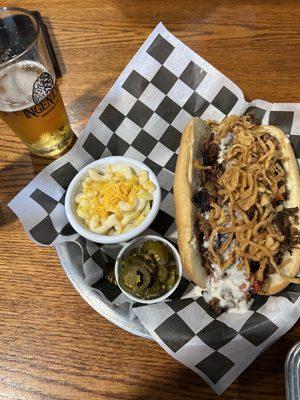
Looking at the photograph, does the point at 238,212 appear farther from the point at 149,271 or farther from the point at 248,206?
the point at 149,271

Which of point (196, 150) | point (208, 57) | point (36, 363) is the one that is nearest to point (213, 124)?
point (196, 150)

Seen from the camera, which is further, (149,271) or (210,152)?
(210,152)

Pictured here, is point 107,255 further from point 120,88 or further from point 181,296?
point 120,88

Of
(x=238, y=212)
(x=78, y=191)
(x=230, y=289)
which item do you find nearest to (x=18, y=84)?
(x=78, y=191)

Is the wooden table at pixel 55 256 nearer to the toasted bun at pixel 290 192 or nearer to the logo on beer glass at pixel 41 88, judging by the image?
the toasted bun at pixel 290 192

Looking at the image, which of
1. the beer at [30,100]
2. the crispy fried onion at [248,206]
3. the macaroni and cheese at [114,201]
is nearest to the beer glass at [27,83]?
the beer at [30,100]

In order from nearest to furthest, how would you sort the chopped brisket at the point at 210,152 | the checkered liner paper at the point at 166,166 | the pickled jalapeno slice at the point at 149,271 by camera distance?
the checkered liner paper at the point at 166,166
the pickled jalapeno slice at the point at 149,271
the chopped brisket at the point at 210,152
